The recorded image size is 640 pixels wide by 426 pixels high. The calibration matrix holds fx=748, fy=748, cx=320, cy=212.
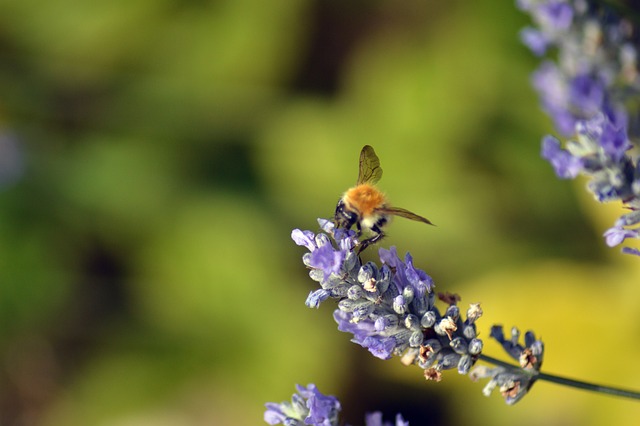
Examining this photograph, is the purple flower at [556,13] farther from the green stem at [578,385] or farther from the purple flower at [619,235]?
the green stem at [578,385]

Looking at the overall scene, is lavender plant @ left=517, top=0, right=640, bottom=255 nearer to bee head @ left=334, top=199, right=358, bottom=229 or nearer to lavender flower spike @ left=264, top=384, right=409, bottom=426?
bee head @ left=334, top=199, right=358, bottom=229

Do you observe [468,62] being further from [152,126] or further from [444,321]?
[444,321]

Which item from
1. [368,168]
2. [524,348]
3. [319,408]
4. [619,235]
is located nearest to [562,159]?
[619,235]

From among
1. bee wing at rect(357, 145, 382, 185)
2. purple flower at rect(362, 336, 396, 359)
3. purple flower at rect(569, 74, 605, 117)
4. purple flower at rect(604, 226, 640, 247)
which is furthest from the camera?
purple flower at rect(569, 74, 605, 117)

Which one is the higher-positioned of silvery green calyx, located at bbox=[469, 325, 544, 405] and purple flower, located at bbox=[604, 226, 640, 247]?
purple flower, located at bbox=[604, 226, 640, 247]

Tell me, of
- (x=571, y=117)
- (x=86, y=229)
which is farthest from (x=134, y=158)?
(x=571, y=117)

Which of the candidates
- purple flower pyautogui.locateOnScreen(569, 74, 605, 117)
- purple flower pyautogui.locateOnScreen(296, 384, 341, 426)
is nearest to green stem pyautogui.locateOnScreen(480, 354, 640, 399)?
purple flower pyautogui.locateOnScreen(296, 384, 341, 426)
